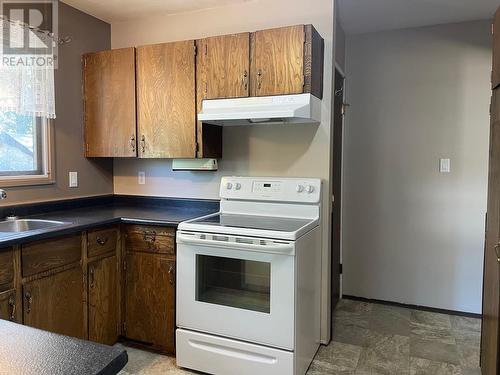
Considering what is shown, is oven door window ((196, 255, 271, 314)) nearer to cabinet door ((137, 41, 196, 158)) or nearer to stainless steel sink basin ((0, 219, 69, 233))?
cabinet door ((137, 41, 196, 158))

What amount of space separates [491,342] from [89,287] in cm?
223

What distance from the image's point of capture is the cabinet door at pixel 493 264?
1806mm

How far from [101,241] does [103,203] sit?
33.1 inches

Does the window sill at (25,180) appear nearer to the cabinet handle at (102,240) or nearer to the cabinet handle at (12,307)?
the cabinet handle at (102,240)

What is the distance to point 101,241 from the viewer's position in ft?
7.88

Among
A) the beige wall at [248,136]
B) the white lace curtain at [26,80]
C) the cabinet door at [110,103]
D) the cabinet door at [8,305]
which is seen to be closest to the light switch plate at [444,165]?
the beige wall at [248,136]

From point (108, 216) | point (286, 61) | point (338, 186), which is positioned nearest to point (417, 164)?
point (338, 186)

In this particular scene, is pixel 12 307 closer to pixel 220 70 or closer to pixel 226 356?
pixel 226 356

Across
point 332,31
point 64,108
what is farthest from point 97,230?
point 332,31

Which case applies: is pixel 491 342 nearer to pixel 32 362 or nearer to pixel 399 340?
pixel 399 340

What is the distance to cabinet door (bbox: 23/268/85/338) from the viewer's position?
1980 millimetres

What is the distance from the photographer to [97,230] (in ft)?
7.76

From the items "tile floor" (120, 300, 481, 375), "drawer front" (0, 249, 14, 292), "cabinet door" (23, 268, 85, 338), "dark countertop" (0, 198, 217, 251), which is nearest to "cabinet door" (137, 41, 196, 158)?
"dark countertop" (0, 198, 217, 251)

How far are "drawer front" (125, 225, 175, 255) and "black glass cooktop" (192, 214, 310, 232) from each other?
227mm
